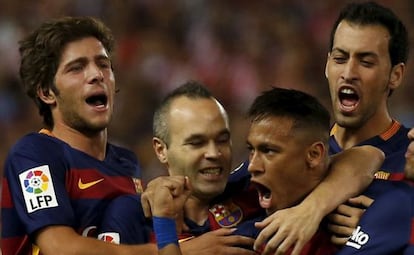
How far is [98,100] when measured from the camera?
3.79 metres

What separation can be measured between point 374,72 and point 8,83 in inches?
171

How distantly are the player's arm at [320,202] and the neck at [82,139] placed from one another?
2.94 ft

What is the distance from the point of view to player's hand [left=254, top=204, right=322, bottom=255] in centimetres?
309

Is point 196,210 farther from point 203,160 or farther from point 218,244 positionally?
point 218,244

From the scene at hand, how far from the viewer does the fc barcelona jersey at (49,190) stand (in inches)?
135

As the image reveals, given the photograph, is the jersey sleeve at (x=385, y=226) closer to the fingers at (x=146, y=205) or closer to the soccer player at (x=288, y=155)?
the soccer player at (x=288, y=155)

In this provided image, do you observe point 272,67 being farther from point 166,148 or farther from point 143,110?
point 166,148

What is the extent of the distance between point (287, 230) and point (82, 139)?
1017mm

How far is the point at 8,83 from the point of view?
25.0 feet

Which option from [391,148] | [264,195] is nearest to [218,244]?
[264,195]

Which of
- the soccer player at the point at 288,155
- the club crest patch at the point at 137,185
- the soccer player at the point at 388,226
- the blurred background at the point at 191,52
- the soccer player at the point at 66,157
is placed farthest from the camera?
the blurred background at the point at 191,52

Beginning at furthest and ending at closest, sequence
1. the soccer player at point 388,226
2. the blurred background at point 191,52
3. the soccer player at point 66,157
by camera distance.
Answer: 1. the blurred background at point 191,52
2. the soccer player at point 66,157
3. the soccer player at point 388,226

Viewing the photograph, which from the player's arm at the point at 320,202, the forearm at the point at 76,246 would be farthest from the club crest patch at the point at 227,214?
the player's arm at the point at 320,202

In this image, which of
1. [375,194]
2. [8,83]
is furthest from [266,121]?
[8,83]
